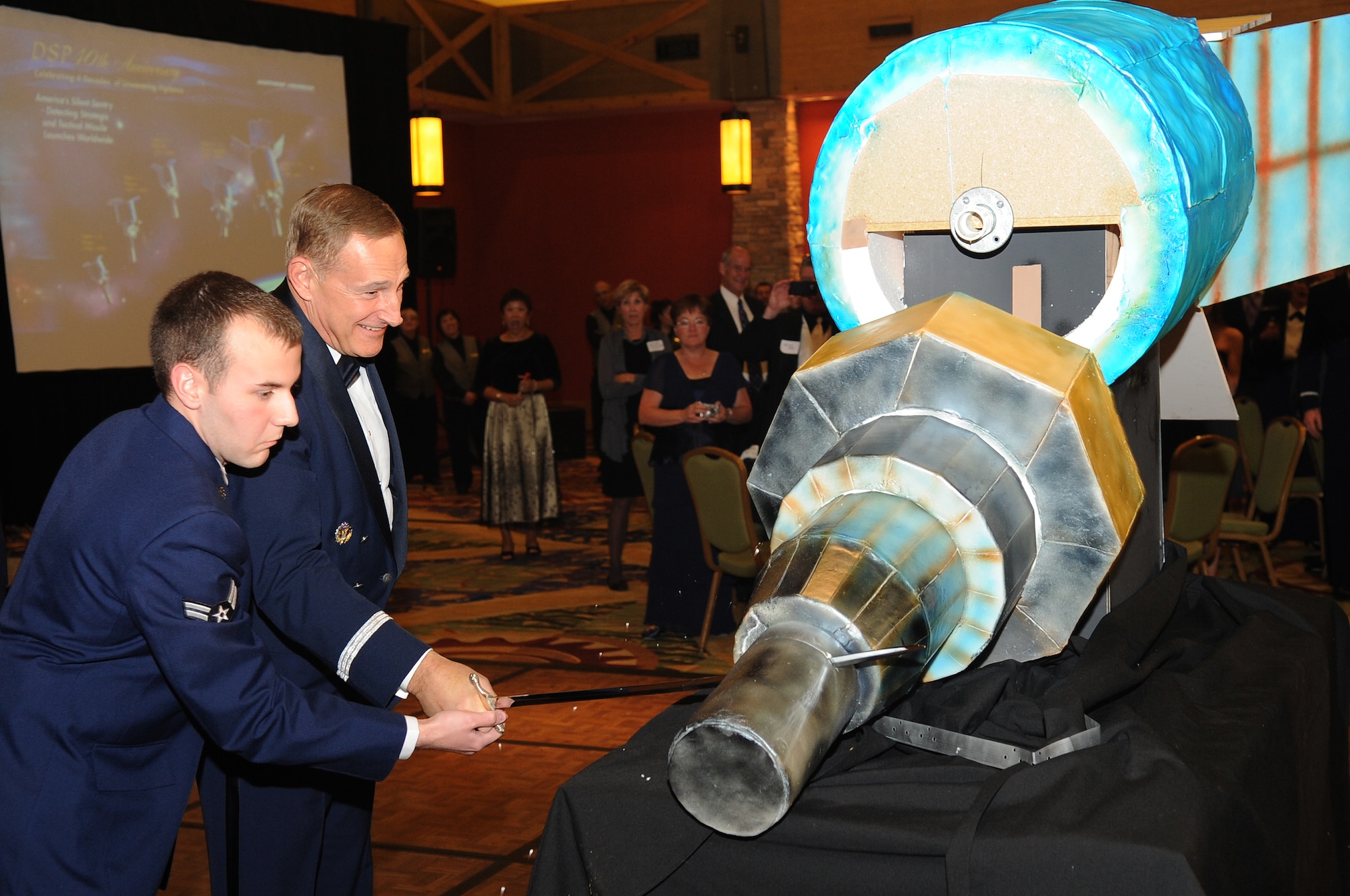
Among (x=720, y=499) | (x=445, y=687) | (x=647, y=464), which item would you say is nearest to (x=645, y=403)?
(x=647, y=464)

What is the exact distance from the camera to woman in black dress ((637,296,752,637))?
557 cm

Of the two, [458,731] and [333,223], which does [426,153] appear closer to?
[333,223]

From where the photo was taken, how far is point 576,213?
15.0 metres

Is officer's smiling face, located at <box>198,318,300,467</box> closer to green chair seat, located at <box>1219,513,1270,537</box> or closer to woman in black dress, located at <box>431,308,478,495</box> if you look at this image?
green chair seat, located at <box>1219,513,1270,537</box>

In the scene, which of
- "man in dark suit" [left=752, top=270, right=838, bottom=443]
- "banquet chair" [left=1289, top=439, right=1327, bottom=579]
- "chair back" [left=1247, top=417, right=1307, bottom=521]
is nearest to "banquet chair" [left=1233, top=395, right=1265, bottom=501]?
"banquet chair" [left=1289, top=439, right=1327, bottom=579]

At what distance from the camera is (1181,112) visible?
1.27 metres

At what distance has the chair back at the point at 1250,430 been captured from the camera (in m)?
6.47

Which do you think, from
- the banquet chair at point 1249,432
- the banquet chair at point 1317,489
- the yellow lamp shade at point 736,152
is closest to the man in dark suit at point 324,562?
the banquet chair at point 1249,432

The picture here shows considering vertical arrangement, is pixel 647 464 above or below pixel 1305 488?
above

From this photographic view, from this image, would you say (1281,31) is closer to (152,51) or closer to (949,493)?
(949,493)

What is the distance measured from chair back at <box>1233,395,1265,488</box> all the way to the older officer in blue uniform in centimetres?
592

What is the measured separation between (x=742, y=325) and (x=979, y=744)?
20.1 feet

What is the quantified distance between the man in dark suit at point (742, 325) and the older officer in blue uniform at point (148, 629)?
4280 mm

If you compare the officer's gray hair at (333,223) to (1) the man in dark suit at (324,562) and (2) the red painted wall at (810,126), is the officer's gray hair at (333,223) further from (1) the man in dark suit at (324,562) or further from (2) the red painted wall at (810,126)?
(2) the red painted wall at (810,126)
